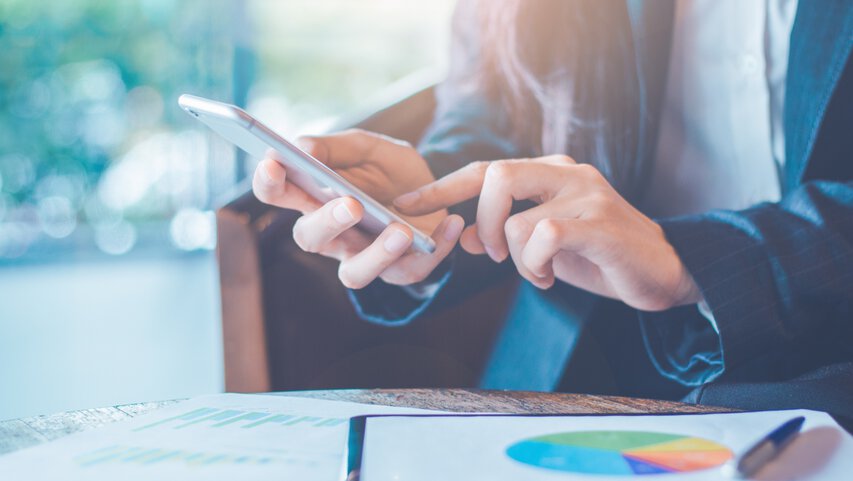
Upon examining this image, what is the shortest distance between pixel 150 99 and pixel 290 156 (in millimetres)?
3672

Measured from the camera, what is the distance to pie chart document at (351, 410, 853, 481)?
27 cm

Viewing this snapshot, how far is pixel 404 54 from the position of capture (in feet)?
12.5

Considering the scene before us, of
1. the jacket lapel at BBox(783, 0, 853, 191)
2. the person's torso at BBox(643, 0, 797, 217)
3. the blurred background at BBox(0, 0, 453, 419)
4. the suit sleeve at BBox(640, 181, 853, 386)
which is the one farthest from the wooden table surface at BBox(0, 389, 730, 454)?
the blurred background at BBox(0, 0, 453, 419)

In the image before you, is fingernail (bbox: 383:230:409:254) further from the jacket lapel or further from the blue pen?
the jacket lapel

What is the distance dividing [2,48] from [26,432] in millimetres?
3879

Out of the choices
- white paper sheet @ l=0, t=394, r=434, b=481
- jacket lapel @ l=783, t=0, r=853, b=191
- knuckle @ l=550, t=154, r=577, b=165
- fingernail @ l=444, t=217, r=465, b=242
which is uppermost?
jacket lapel @ l=783, t=0, r=853, b=191

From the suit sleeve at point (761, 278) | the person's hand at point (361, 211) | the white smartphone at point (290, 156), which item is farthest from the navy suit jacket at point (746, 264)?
the white smartphone at point (290, 156)

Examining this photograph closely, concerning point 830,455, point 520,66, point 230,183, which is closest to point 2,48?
point 230,183

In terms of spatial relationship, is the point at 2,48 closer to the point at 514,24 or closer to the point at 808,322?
the point at 514,24

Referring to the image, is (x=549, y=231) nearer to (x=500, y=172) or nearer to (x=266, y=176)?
(x=500, y=172)

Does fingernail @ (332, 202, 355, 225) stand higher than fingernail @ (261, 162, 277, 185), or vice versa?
fingernail @ (261, 162, 277, 185)

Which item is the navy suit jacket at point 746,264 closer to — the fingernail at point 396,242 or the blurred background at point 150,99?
the fingernail at point 396,242

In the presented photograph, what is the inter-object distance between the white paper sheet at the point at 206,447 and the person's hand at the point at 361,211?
0.14m

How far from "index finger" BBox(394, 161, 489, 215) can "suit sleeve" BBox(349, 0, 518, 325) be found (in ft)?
0.10
